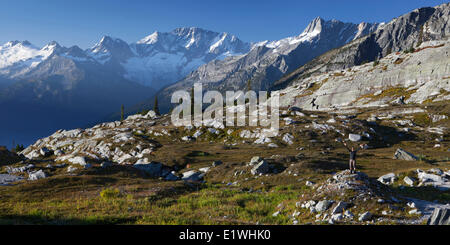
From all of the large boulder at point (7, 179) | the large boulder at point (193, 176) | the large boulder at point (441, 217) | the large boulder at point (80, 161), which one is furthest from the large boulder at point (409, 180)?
the large boulder at point (80, 161)

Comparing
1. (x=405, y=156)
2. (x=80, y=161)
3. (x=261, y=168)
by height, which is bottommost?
(x=80, y=161)

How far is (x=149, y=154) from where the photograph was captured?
7831cm

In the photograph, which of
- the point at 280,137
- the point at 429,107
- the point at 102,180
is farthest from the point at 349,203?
the point at 429,107

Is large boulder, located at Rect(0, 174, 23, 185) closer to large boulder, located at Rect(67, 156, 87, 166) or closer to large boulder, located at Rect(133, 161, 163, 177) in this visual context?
large boulder, located at Rect(133, 161, 163, 177)

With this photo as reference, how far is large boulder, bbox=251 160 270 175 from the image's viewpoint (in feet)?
144

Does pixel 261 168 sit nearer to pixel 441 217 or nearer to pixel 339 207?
pixel 339 207

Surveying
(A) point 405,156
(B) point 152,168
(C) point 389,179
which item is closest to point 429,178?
(C) point 389,179

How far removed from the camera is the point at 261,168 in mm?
44500

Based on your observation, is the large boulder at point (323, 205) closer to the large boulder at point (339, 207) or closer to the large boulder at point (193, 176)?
the large boulder at point (339, 207)

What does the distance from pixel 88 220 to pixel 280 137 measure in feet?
230

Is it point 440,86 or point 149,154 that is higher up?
point 440,86

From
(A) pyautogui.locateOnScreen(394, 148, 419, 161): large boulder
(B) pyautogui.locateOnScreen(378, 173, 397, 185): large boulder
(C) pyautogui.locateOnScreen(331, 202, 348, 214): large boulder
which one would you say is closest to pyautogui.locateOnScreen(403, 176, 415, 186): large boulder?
(B) pyautogui.locateOnScreen(378, 173, 397, 185): large boulder

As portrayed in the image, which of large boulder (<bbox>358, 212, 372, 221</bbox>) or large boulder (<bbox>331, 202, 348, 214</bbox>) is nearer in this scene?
large boulder (<bbox>358, 212, 372, 221</bbox>)
